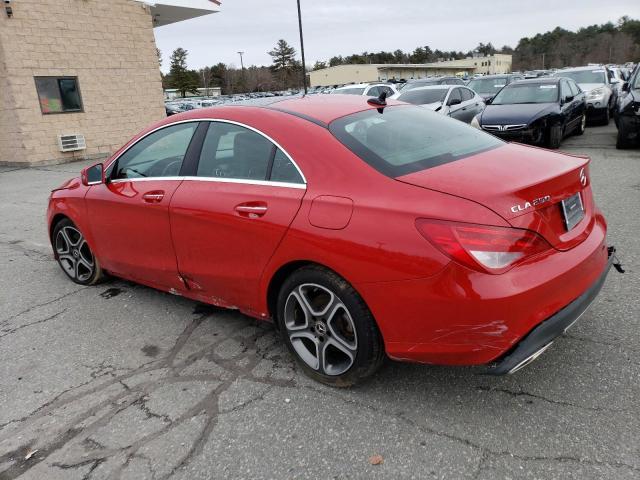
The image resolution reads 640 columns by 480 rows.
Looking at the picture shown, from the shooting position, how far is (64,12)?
48.1 ft

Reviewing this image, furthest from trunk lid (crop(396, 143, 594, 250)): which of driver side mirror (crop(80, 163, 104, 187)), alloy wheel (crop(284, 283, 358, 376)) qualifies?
driver side mirror (crop(80, 163, 104, 187))

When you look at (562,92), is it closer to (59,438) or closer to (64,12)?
(59,438)

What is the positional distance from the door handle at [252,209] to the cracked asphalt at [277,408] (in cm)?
97

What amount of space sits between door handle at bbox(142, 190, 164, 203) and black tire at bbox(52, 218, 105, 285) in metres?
1.21

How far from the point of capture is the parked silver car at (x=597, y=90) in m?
14.3

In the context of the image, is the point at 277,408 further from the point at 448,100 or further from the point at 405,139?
the point at 448,100

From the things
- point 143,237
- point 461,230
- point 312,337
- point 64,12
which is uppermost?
point 64,12

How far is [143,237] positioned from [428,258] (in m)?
2.39

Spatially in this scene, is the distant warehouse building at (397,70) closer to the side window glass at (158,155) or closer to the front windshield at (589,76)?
the front windshield at (589,76)

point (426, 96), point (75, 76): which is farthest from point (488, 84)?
point (75, 76)

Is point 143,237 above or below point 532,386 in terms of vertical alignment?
above

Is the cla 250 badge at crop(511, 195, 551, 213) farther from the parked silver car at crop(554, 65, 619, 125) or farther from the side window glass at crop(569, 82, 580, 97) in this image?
the parked silver car at crop(554, 65, 619, 125)

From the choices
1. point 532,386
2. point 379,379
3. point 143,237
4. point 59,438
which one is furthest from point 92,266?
point 532,386

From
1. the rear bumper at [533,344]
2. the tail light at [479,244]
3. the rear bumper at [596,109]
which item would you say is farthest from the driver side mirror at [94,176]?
the rear bumper at [596,109]
